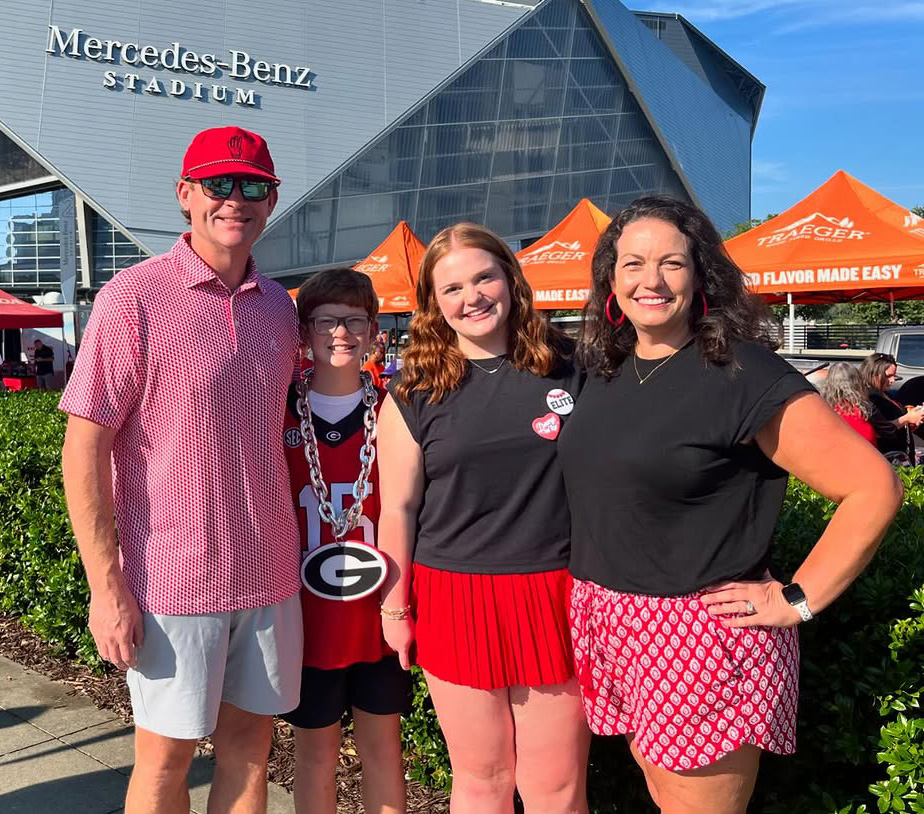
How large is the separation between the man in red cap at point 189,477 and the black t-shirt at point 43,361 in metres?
20.7

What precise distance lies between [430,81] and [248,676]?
3984 cm

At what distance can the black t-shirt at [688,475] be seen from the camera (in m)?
1.90

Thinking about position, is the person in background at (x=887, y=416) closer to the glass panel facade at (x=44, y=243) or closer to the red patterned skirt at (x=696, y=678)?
the red patterned skirt at (x=696, y=678)

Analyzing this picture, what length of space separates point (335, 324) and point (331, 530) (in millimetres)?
606

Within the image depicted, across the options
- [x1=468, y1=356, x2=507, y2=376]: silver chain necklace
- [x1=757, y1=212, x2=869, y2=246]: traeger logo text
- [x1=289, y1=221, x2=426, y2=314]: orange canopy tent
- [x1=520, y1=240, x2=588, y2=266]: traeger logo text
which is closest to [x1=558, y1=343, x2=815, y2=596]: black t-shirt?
[x1=468, y1=356, x2=507, y2=376]: silver chain necklace

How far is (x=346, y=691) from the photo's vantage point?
104 inches

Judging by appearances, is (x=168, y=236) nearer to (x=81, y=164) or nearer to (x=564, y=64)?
(x=81, y=164)

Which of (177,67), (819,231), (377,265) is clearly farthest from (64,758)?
(177,67)

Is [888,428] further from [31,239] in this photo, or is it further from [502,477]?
[31,239]

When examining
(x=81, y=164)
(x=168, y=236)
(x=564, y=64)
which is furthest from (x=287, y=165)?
(x=564, y=64)

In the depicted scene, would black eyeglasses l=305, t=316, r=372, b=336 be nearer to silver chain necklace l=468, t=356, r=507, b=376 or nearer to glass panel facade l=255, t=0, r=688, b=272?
silver chain necklace l=468, t=356, r=507, b=376

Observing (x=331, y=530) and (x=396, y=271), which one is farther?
(x=396, y=271)

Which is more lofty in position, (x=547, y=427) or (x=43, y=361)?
(x=547, y=427)

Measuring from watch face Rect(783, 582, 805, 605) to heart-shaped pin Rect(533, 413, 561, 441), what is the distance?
2.15ft
